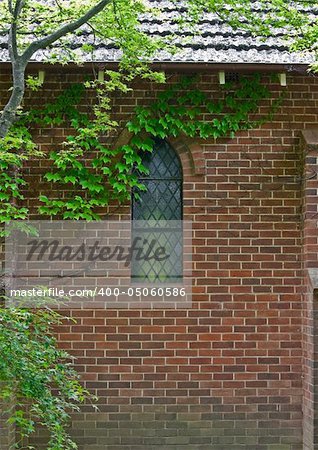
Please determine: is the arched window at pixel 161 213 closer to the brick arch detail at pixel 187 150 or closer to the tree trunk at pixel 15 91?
the brick arch detail at pixel 187 150

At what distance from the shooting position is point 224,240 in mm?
10008

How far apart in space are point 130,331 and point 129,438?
1269 mm

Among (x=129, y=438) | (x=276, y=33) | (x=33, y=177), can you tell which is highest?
(x=276, y=33)

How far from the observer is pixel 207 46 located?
31.8 feet

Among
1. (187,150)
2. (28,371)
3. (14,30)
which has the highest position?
(14,30)

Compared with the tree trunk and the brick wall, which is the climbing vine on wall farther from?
the tree trunk

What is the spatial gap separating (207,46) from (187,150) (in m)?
1.27

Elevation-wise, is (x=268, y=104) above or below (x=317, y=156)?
above

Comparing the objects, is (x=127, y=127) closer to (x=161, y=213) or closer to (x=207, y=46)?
(x=161, y=213)

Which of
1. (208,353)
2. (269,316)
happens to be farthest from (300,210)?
(208,353)

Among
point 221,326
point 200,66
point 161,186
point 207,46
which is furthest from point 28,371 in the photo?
point 207,46

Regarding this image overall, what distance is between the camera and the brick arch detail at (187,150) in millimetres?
10016

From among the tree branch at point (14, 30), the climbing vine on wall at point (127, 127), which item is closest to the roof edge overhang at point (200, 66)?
the climbing vine on wall at point (127, 127)

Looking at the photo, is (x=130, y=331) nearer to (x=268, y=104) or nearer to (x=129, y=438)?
(x=129, y=438)
